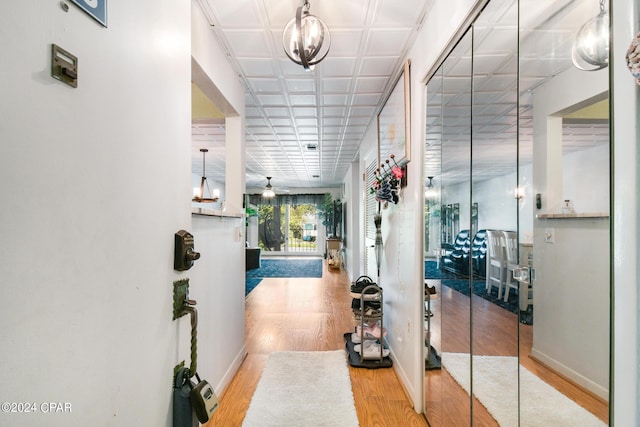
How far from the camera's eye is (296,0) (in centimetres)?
160

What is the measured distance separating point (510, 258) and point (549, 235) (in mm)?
243

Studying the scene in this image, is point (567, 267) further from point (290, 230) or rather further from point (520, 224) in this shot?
point (290, 230)

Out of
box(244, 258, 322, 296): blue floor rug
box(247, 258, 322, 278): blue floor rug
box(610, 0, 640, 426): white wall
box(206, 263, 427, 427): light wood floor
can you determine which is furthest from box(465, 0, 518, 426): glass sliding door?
box(247, 258, 322, 278): blue floor rug

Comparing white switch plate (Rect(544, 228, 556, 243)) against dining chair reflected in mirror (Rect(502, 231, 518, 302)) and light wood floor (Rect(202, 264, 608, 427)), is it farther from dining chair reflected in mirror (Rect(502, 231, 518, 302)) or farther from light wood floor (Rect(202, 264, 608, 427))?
light wood floor (Rect(202, 264, 608, 427))

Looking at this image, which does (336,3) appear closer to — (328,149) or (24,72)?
(24,72)

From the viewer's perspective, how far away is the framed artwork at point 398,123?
2.06 m

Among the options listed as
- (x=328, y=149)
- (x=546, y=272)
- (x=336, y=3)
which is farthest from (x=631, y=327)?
(x=328, y=149)

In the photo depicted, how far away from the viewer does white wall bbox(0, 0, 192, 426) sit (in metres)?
0.51

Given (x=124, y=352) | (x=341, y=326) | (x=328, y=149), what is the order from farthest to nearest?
(x=328, y=149)
(x=341, y=326)
(x=124, y=352)

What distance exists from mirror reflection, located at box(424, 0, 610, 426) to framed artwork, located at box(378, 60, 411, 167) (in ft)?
0.92

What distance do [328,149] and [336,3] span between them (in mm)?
3287

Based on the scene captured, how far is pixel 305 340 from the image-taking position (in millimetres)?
3039

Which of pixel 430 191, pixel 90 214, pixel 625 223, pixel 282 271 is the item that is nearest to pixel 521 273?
pixel 625 223

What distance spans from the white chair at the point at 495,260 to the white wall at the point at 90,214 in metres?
1.27
